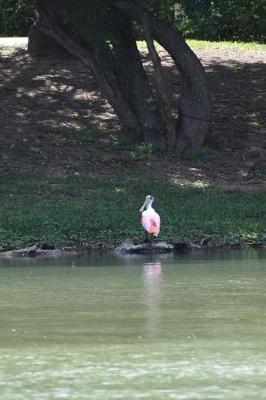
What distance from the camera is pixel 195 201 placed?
2325cm

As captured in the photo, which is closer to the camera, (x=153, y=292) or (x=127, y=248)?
(x=153, y=292)

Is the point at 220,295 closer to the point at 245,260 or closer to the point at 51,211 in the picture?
the point at 245,260

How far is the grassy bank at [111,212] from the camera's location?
20.2 metres

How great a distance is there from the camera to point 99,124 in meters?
29.3

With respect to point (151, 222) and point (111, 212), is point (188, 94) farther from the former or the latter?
point (151, 222)

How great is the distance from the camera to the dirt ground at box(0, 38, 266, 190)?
26359 millimetres

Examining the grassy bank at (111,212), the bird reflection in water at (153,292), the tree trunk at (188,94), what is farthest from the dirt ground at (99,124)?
the bird reflection in water at (153,292)

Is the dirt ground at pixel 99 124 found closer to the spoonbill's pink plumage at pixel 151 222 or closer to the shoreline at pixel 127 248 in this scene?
the shoreline at pixel 127 248

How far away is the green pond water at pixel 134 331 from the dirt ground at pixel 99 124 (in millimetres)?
9042

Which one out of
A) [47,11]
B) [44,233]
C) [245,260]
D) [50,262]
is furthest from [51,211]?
[47,11]

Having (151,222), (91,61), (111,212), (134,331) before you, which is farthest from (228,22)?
(134,331)

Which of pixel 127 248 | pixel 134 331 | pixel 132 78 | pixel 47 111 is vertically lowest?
pixel 127 248

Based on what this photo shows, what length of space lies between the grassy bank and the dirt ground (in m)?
1.02

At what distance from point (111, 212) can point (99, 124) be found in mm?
7651
